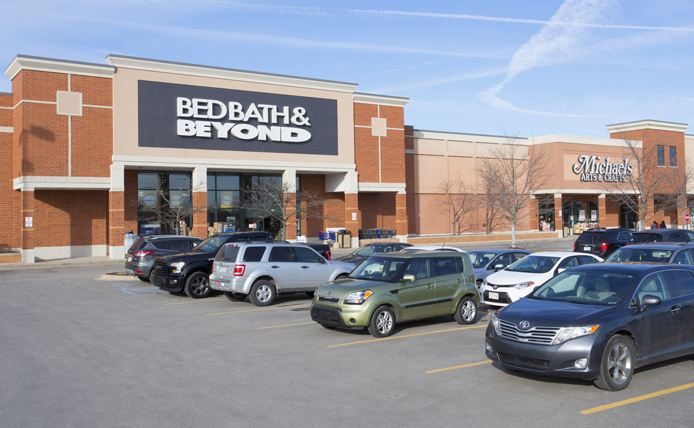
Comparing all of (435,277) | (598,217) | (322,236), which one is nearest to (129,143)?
(322,236)

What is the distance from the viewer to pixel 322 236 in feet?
133

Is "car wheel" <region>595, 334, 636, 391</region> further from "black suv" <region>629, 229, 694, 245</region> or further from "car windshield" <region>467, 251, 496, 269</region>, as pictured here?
"black suv" <region>629, 229, 694, 245</region>

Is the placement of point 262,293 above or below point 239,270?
below

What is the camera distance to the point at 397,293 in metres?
10.7

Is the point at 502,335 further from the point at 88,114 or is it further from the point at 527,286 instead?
the point at 88,114

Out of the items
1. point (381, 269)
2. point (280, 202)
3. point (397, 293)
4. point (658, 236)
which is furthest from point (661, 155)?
point (397, 293)

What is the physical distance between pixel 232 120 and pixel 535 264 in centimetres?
2608

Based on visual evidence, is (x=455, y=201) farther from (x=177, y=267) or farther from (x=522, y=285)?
(x=522, y=285)

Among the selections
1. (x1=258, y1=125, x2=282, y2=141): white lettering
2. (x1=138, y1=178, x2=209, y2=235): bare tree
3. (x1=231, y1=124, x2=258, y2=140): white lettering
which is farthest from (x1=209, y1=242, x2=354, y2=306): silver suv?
(x1=258, y1=125, x2=282, y2=141): white lettering

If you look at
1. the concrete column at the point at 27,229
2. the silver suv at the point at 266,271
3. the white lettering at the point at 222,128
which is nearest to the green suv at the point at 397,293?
the silver suv at the point at 266,271

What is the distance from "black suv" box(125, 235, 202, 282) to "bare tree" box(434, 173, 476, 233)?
31982 millimetres

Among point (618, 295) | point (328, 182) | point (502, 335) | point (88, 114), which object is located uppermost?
point (88, 114)

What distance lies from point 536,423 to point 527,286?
7.33 metres

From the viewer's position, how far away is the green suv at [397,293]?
33.8 ft
